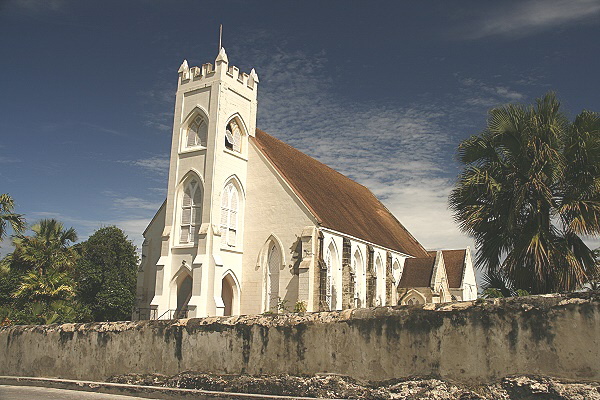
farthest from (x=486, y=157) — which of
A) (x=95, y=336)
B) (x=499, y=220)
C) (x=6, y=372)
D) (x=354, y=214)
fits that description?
(x=354, y=214)

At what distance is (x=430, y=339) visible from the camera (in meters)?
8.08

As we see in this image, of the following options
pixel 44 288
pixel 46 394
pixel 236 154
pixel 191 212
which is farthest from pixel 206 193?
pixel 46 394

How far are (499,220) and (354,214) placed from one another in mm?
18478

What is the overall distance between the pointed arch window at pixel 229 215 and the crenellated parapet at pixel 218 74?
17.3 ft

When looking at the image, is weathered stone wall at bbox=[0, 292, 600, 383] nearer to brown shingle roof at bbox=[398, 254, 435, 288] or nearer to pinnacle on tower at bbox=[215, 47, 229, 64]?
pinnacle on tower at bbox=[215, 47, 229, 64]

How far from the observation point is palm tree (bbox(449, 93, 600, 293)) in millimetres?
13523

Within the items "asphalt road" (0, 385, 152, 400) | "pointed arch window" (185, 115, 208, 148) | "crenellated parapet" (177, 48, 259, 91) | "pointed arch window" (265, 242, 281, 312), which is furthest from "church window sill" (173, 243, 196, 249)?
"asphalt road" (0, 385, 152, 400)

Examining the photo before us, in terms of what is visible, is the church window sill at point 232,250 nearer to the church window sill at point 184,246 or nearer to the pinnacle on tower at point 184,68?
the church window sill at point 184,246

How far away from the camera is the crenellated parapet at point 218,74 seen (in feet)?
86.3

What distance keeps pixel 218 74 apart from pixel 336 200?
10.4 m

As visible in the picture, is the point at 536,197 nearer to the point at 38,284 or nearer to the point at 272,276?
the point at 272,276

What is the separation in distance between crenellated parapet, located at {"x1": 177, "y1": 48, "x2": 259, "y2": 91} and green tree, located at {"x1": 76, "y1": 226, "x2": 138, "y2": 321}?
908 cm

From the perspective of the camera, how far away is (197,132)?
2694cm

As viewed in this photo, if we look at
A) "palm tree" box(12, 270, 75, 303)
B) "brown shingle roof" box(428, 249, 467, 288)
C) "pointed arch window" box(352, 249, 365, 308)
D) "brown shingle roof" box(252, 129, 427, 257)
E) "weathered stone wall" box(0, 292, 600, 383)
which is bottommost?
"weathered stone wall" box(0, 292, 600, 383)
